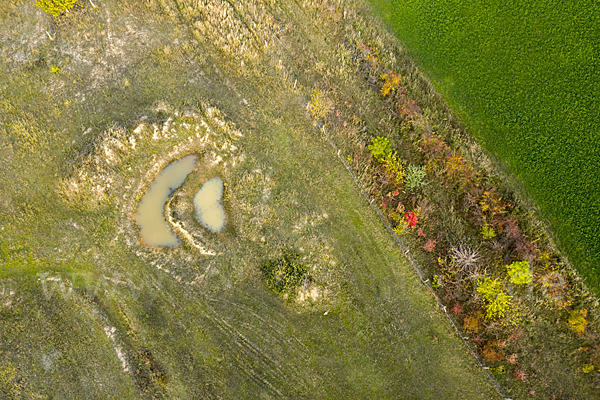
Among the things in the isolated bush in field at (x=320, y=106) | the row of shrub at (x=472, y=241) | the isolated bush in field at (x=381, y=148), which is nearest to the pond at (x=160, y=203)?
the isolated bush in field at (x=320, y=106)

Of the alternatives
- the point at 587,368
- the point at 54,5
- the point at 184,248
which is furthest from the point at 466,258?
the point at 54,5

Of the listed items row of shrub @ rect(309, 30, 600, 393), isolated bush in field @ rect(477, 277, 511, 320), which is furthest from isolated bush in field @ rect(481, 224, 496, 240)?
isolated bush in field @ rect(477, 277, 511, 320)

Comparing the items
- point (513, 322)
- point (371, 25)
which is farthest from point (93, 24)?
point (513, 322)

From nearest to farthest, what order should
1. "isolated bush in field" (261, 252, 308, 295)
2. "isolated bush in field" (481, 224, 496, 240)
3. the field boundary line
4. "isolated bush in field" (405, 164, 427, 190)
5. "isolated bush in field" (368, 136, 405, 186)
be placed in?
the field boundary line → "isolated bush in field" (261, 252, 308, 295) → "isolated bush in field" (481, 224, 496, 240) → "isolated bush in field" (405, 164, 427, 190) → "isolated bush in field" (368, 136, 405, 186)

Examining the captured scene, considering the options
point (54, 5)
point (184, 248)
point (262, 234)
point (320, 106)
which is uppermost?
point (54, 5)

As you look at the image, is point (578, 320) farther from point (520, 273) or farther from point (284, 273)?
point (284, 273)

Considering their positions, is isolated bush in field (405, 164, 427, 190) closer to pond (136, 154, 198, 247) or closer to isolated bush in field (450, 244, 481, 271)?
isolated bush in field (450, 244, 481, 271)

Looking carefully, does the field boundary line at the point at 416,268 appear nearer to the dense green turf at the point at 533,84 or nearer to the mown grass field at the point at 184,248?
the mown grass field at the point at 184,248

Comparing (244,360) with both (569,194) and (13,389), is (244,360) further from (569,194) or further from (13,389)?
(569,194)
